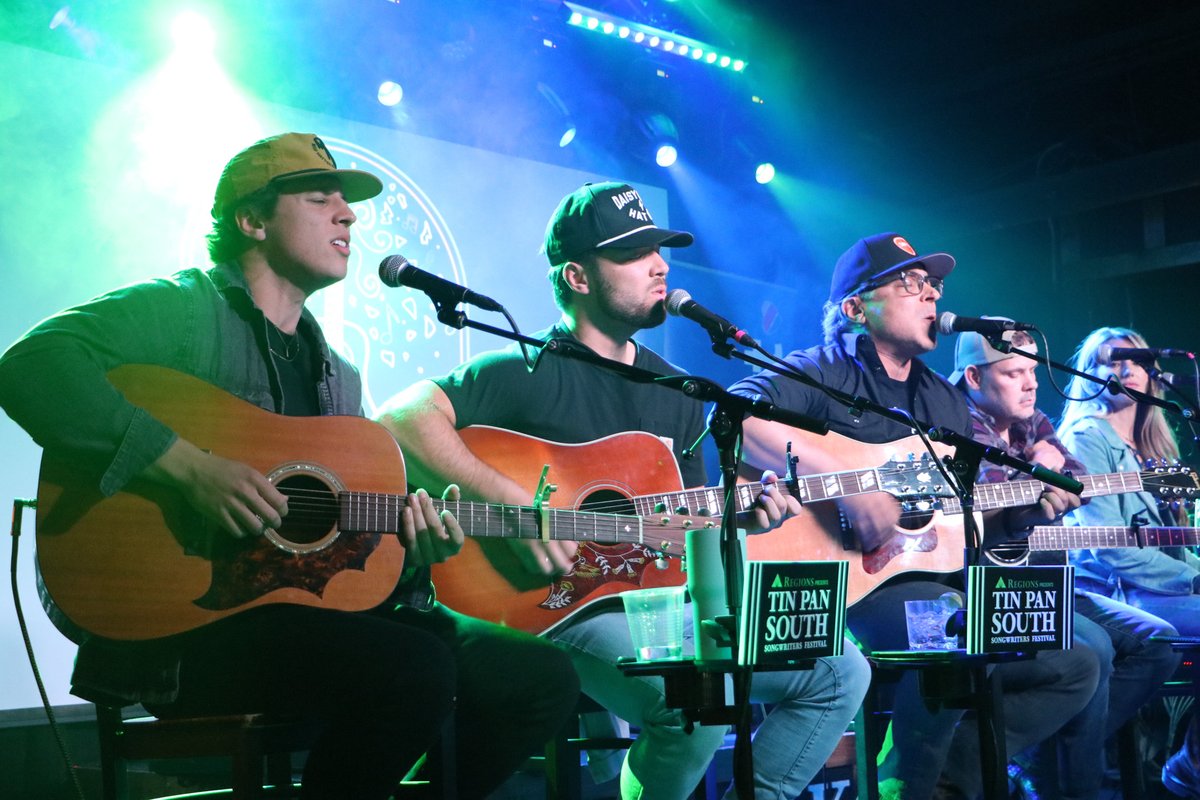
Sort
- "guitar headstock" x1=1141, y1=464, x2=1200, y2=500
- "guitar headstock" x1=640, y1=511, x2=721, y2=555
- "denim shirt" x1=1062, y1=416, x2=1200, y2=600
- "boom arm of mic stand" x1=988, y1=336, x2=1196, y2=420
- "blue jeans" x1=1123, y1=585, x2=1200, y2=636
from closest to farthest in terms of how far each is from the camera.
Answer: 1. "guitar headstock" x1=640, y1=511, x2=721, y2=555
2. "boom arm of mic stand" x1=988, y1=336, x2=1196, y2=420
3. "guitar headstock" x1=1141, y1=464, x2=1200, y2=500
4. "blue jeans" x1=1123, y1=585, x2=1200, y2=636
5. "denim shirt" x1=1062, y1=416, x2=1200, y2=600

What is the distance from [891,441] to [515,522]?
1.88 metres

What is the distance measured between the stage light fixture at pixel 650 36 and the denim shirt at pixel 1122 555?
3.37 m

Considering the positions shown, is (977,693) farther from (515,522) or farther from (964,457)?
(515,522)

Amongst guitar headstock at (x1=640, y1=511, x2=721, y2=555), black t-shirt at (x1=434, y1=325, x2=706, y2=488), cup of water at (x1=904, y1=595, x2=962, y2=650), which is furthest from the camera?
black t-shirt at (x1=434, y1=325, x2=706, y2=488)

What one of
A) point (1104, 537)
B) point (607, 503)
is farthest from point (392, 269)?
point (1104, 537)

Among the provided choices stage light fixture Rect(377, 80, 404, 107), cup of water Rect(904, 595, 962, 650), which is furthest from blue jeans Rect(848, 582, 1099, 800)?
stage light fixture Rect(377, 80, 404, 107)

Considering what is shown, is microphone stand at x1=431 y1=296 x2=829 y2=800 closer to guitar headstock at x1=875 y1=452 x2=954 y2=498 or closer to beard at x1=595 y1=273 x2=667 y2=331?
beard at x1=595 y1=273 x2=667 y2=331

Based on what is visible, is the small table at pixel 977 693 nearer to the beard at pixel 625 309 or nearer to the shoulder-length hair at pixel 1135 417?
the beard at pixel 625 309

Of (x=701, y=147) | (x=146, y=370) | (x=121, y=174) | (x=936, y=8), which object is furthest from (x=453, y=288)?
(x=936, y=8)

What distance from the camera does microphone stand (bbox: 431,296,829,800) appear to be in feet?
7.95

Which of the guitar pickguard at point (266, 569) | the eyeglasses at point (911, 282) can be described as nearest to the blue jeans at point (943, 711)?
the eyeglasses at point (911, 282)

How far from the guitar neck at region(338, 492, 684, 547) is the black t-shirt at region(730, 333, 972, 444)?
3.35ft

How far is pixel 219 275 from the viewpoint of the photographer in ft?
10.1

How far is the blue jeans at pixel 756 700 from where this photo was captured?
3.04m
